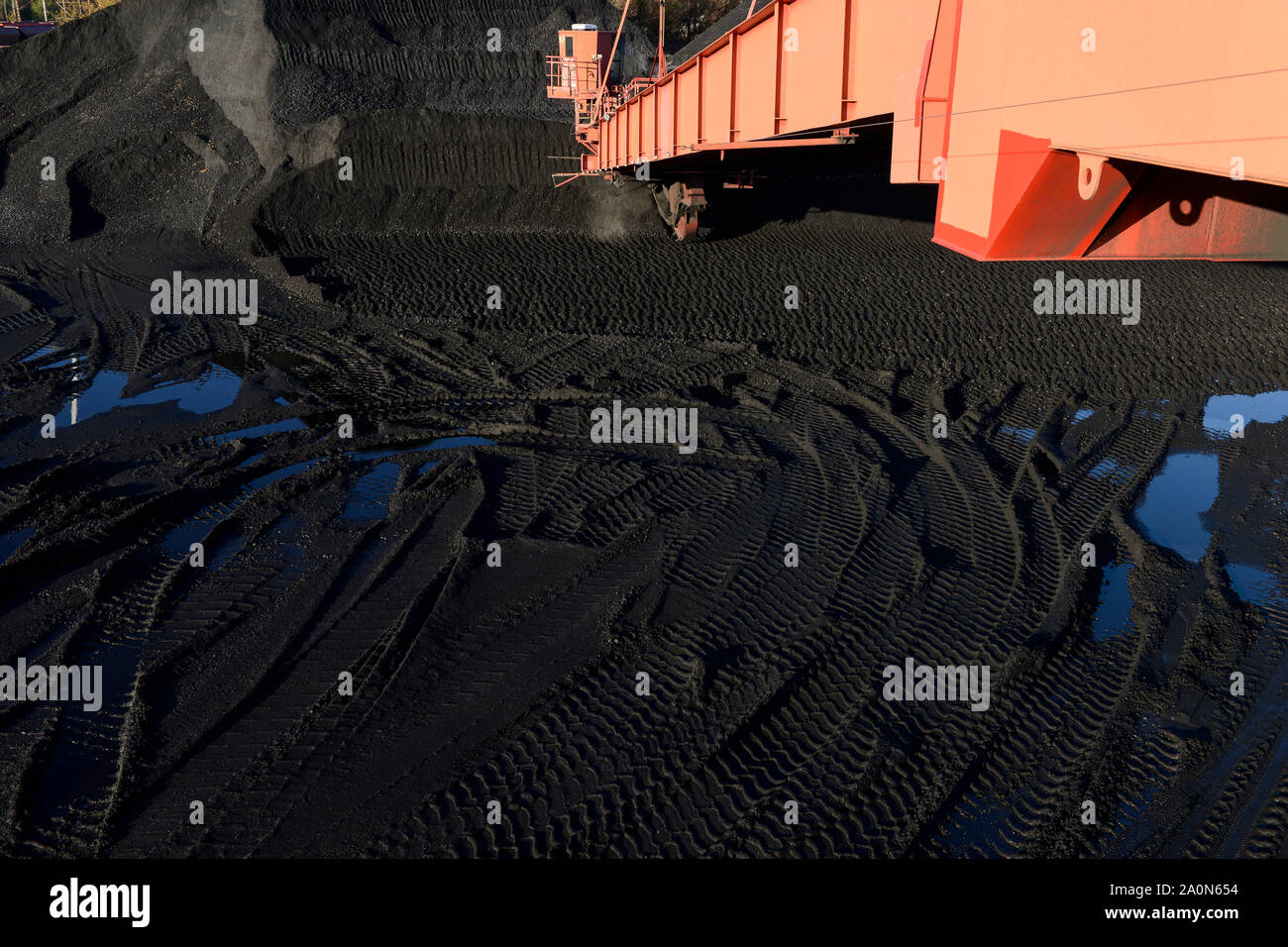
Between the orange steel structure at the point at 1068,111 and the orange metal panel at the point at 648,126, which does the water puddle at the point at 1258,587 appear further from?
the orange metal panel at the point at 648,126

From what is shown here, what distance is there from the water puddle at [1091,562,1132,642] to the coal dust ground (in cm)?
4

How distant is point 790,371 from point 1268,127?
8.57 m

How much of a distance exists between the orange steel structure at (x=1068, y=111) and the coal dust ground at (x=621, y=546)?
9.77 ft

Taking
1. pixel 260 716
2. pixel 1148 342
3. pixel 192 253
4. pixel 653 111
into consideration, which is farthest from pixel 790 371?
pixel 192 253

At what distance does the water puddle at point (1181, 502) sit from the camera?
319 inches

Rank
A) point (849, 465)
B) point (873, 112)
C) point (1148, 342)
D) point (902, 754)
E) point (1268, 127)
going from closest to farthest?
1. point (1268, 127)
2. point (902, 754)
3. point (873, 112)
4. point (849, 465)
5. point (1148, 342)

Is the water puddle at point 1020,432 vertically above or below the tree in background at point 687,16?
below

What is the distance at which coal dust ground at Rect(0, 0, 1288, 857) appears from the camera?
16.5ft

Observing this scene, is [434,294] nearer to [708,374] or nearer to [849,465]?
[708,374]

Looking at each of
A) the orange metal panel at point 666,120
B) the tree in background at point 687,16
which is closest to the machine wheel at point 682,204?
the orange metal panel at point 666,120

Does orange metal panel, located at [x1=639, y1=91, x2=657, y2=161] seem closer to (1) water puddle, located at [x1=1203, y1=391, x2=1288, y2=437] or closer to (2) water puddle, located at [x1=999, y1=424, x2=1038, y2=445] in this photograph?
(2) water puddle, located at [x1=999, y1=424, x2=1038, y2=445]

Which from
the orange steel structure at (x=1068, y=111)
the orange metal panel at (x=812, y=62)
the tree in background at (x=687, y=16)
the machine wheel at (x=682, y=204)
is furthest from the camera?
the tree in background at (x=687, y=16)

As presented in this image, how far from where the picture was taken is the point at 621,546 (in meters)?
7.46

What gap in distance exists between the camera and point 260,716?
545 cm
